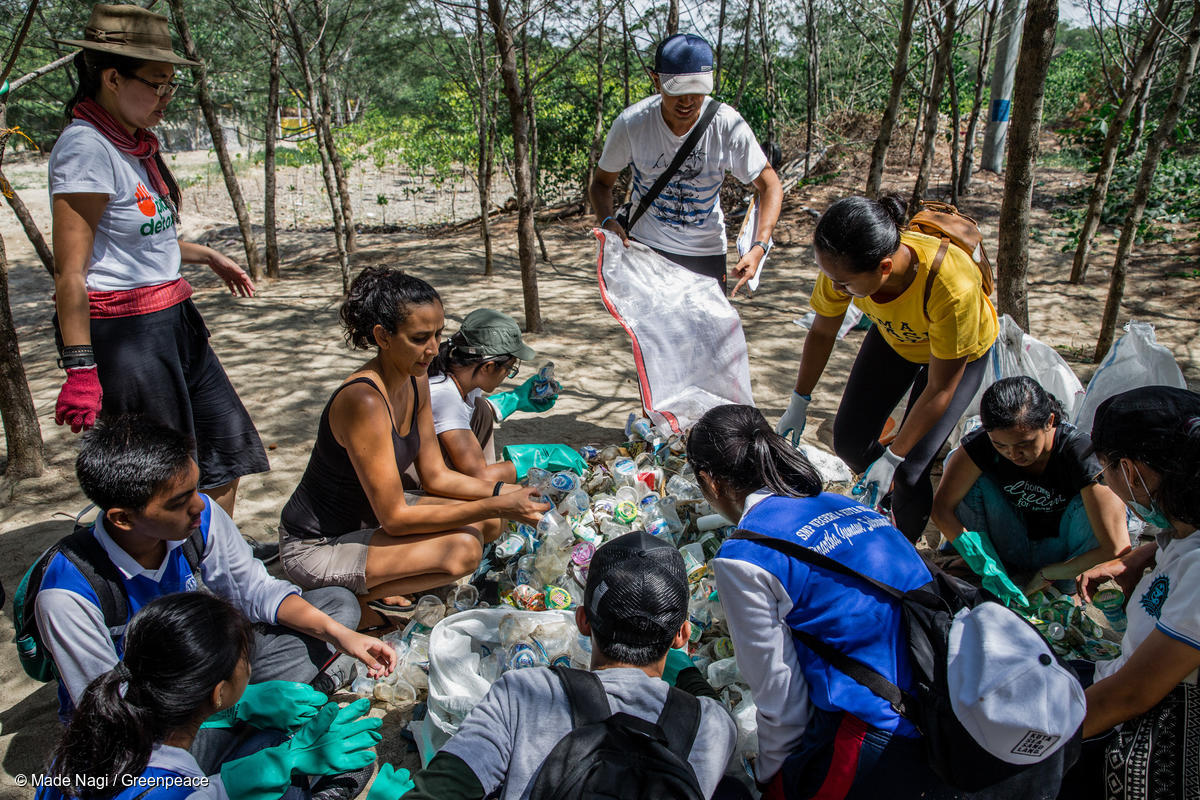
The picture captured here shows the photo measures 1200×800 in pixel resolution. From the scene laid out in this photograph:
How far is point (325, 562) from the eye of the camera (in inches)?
95.2

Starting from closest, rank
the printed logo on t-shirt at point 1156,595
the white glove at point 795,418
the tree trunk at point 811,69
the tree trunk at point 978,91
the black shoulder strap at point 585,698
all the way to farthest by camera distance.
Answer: the black shoulder strap at point 585,698 < the printed logo on t-shirt at point 1156,595 < the white glove at point 795,418 < the tree trunk at point 978,91 < the tree trunk at point 811,69

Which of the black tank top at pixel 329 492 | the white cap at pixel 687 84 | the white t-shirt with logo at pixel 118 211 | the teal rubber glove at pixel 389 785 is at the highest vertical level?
the white cap at pixel 687 84

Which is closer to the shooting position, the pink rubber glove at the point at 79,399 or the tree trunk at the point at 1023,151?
the pink rubber glove at the point at 79,399

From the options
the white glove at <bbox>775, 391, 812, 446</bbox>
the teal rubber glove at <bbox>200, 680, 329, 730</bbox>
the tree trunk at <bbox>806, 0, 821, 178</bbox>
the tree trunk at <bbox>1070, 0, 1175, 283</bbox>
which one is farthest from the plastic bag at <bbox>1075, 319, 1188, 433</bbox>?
the tree trunk at <bbox>806, 0, 821, 178</bbox>

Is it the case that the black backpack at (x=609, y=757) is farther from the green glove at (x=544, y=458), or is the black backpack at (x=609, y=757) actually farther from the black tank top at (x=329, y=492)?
the green glove at (x=544, y=458)

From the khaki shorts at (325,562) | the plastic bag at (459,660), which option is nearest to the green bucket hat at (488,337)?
the khaki shorts at (325,562)

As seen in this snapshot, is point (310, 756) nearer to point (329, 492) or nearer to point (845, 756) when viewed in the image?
point (329, 492)

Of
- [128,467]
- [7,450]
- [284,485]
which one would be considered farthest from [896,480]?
[7,450]

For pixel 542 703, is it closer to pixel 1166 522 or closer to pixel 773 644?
pixel 773 644

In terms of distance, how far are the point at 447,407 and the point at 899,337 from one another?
67.5 inches

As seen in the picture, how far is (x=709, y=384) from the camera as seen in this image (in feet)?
12.1

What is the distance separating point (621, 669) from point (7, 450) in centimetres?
364

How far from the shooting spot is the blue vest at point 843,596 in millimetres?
1485

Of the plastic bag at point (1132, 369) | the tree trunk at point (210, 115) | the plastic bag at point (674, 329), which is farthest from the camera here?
the tree trunk at point (210, 115)
